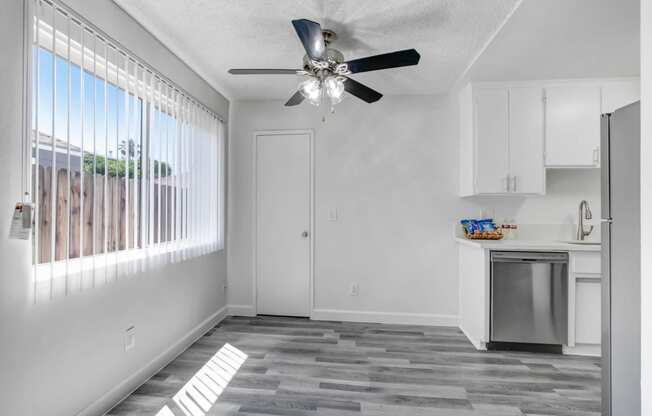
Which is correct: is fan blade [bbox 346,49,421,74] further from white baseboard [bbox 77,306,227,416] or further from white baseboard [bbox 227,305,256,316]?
white baseboard [bbox 227,305,256,316]

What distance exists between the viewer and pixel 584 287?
116 inches

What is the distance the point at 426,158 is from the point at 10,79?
132 inches

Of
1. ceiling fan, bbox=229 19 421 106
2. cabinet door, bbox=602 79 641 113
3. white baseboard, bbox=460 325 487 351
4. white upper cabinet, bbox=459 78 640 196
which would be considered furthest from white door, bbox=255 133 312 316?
cabinet door, bbox=602 79 641 113

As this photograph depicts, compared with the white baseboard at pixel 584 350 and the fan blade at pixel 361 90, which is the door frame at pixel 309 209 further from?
the white baseboard at pixel 584 350

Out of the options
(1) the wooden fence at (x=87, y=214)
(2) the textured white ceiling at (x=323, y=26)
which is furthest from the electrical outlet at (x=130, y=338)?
(2) the textured white ceiling at (x=323, y=26)

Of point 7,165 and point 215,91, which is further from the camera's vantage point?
point 215,91

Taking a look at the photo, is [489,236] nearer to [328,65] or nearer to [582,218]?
[582,218]

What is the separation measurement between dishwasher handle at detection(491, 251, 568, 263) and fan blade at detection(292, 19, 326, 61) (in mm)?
2221

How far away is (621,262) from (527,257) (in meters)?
1.44

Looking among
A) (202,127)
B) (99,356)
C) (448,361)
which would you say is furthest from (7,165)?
(448,361)

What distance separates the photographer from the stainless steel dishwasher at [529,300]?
9.67 ft

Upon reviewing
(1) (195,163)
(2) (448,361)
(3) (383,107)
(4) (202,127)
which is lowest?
(2) (448,361)

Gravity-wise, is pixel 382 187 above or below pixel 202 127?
below

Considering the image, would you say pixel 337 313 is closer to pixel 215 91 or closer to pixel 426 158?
pixel 426 158
